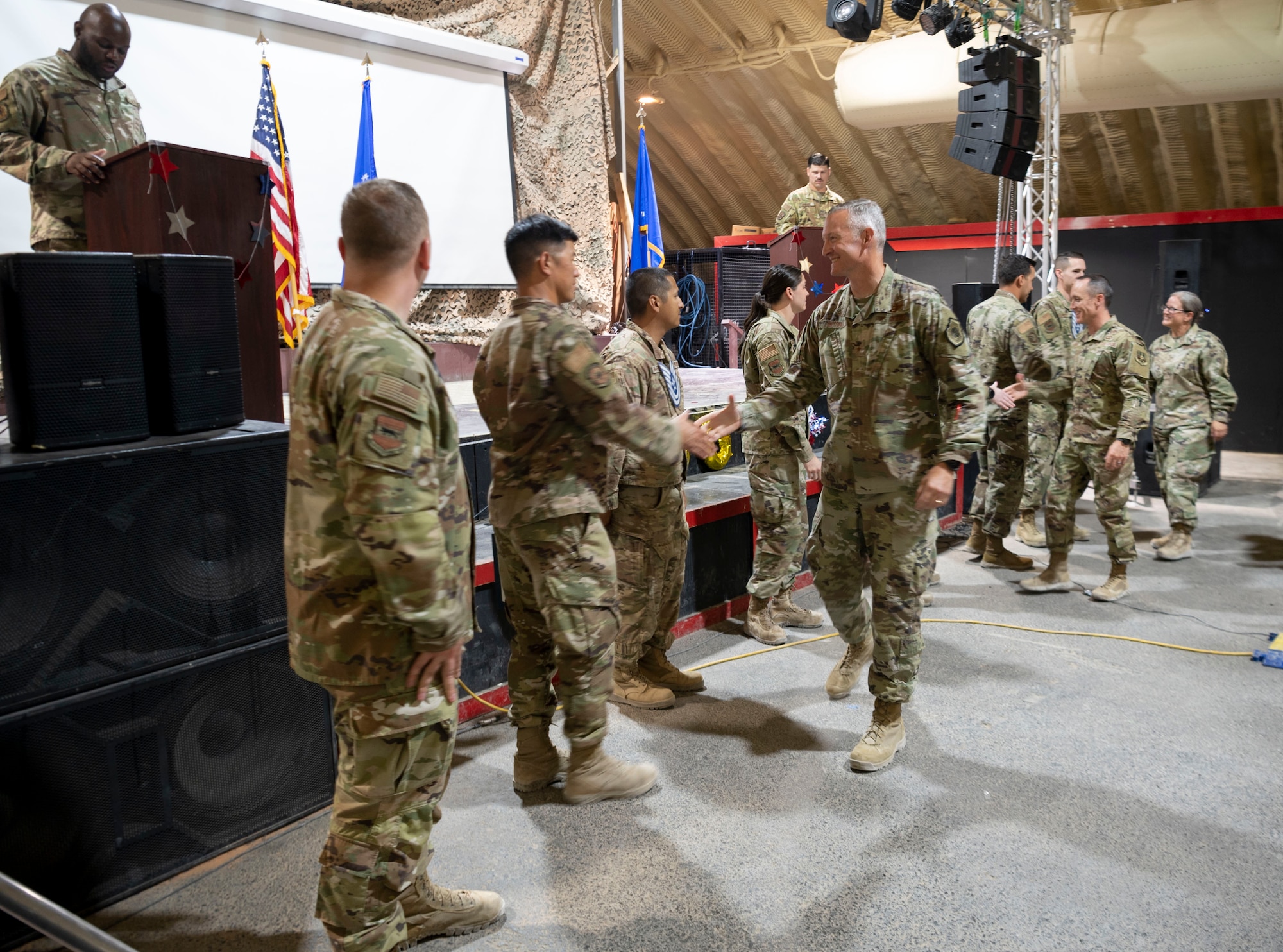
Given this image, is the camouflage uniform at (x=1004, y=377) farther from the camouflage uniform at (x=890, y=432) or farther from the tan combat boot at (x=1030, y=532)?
the camouflage uniform at (x=890, y=432)

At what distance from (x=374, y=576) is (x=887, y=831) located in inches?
71.6

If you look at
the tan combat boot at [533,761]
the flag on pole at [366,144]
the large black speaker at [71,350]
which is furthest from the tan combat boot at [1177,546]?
the flag on pole at [366,144]

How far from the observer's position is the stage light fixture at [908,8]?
688 centimetres

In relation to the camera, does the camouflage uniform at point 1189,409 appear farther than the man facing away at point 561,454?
Yes

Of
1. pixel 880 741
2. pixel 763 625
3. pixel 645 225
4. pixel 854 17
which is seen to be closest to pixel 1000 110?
pixel 854 17

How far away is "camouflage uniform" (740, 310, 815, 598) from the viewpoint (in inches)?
168

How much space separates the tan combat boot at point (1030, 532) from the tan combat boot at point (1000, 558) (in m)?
0.53

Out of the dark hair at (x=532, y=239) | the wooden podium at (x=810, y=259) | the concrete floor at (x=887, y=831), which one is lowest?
the concrete floor at (x=887, y=831)

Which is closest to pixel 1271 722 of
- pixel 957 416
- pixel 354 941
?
pixel 957 416

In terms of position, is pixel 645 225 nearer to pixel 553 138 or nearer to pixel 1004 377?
pixel 553 138

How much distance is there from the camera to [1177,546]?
589cm

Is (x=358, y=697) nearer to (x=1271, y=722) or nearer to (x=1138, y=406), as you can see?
(x=1271, y=722)

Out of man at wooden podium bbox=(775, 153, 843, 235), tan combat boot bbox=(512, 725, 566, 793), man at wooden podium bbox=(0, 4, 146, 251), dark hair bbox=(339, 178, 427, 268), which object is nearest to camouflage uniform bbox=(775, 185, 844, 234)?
man at wooden podium bbox=(775, 153, 843, 235)

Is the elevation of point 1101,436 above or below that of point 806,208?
below
